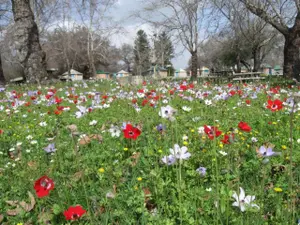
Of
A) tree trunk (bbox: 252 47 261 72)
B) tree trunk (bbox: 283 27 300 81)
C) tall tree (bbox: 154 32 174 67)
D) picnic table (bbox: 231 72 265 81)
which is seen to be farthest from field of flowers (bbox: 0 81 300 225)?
tree trunk (bbox: 252 47 261 72)

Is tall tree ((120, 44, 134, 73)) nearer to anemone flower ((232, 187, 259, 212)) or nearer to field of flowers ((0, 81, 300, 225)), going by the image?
field of flowers ((0, 81, 300, 225))

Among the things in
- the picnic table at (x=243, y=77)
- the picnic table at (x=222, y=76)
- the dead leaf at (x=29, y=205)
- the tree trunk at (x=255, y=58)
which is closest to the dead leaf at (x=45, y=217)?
the dead leaf at (x=29, y=205)

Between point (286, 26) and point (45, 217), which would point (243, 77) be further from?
point (45, 217)

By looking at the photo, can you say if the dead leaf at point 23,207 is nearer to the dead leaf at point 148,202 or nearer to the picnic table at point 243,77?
the dead leaf at point 148,202

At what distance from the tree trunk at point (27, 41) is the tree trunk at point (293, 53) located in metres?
11.2

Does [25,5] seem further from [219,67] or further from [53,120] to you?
[219,67]

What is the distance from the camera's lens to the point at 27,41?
1107cm

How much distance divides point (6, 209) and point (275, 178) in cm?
193

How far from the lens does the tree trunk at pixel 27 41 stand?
11.0 m

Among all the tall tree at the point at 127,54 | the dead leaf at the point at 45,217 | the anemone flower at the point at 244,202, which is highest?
the tall tree at the point at 127,54

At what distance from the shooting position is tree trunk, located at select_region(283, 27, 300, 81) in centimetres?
1316

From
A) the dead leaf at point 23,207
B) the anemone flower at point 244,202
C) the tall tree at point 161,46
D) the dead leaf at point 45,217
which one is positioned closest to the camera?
the anemone flower at point 244,202

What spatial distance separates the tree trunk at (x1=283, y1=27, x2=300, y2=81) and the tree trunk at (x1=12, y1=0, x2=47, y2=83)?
1118 centimetres

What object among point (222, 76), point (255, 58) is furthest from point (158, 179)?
point (255, 58)
